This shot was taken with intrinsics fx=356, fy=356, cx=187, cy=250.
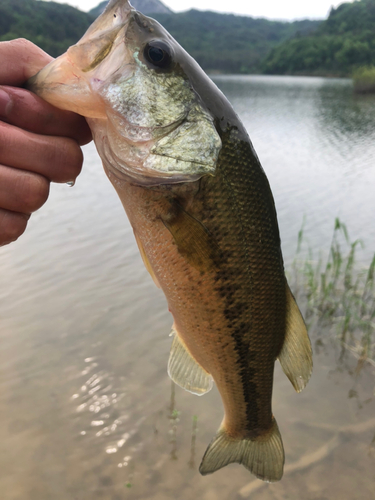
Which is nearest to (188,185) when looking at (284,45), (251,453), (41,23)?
(251,453)

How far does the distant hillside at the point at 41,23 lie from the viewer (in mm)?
19516

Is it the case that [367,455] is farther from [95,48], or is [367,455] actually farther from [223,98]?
[95,48]

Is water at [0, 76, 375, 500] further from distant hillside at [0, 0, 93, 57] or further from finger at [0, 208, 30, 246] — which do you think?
distant hillside at [0, 0, 93, 57]

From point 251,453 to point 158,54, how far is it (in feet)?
7.10

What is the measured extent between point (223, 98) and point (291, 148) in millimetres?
15022

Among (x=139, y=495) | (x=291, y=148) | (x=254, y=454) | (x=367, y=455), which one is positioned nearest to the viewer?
(x=254, y=454)

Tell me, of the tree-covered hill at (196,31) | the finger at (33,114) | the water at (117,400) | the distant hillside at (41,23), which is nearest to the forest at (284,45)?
the tree-covered hill at (196,31)

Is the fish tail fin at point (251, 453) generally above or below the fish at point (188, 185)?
below

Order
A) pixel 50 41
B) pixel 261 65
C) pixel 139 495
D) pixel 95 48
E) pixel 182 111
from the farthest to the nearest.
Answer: pixel 261 65, pixel 50 41, pixel 139 495, pixel 182 111, pixel 95 48

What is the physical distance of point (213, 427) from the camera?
3.66 meters

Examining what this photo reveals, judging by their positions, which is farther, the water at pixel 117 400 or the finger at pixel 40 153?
the water at pixel 117 400

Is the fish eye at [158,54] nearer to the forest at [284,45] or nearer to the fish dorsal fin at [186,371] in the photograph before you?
the fish dorsal fin at [186,371]

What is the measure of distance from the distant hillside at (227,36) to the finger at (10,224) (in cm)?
8949

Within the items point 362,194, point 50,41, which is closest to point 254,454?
point 362,194
